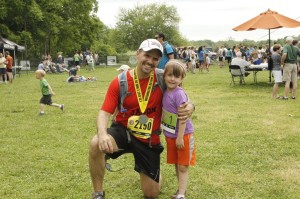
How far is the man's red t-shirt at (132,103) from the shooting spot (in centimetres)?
381

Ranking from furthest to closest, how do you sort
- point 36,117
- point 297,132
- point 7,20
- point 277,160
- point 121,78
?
point 7,20 → point 36,117 → point 297,132 → point 277,160 → point 121,78

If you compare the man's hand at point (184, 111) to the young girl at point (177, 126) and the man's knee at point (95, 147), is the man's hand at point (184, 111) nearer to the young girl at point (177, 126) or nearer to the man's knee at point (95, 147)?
the young girl at point (177, 126)

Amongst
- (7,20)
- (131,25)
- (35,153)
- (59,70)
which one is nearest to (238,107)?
(35,153)

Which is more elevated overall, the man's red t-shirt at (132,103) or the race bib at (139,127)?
the man's red t-shirt at (132,103)

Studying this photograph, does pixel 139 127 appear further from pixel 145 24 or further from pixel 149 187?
pixel 145 24

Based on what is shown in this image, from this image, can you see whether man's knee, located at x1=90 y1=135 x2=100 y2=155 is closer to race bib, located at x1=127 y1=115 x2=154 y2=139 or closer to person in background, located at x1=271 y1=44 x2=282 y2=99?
race bib, located at x1=127 y1=115 x2=154 y2=139

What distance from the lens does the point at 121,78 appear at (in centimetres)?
386

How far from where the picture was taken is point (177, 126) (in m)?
3.94

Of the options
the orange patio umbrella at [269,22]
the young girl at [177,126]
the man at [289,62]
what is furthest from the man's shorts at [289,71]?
the young girl at [177,126]

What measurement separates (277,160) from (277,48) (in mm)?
7296

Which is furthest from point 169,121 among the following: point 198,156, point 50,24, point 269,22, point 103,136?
point 50,24

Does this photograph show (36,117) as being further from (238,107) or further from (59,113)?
(238,107)

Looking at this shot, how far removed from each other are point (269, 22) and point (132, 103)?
12227mm

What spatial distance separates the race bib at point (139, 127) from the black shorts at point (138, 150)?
63mm
